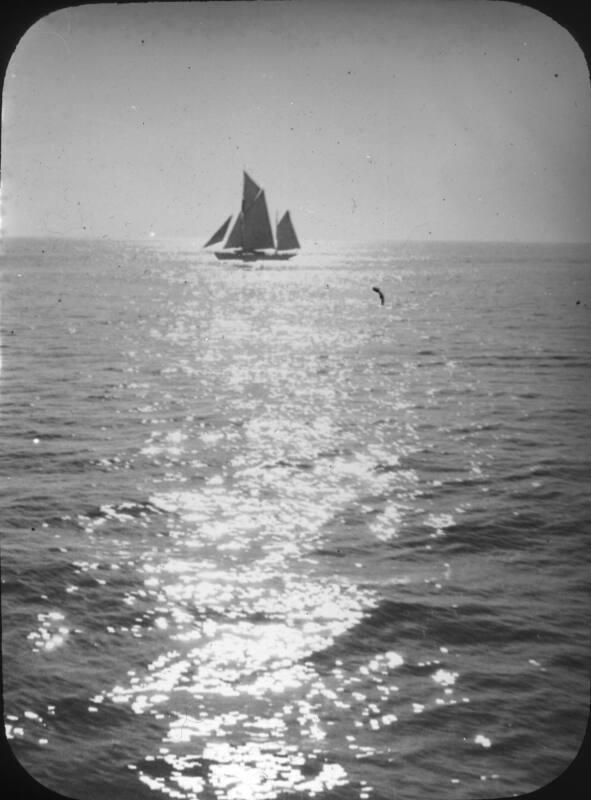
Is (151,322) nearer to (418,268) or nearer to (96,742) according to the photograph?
(96,742)

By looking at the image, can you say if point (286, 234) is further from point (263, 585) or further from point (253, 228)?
point (263, 585)

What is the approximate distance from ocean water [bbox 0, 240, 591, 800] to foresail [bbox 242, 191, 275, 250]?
25894 mm

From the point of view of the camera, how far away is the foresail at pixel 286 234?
50.1m

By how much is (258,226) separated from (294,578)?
3922 centimetres

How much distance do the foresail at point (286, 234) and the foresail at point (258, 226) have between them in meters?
2.14

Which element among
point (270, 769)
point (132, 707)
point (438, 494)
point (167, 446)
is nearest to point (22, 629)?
point (132, 707)

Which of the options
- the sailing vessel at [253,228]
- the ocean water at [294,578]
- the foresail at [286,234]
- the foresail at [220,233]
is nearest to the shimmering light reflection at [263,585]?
the ocean water at [294,578]

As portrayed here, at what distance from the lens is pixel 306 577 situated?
9.37 m

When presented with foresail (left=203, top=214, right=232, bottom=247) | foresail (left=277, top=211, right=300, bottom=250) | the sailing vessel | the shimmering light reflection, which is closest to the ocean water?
the shimmering light reflection

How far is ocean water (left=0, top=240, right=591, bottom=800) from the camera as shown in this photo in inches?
239

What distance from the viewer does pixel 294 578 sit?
30.9 ft

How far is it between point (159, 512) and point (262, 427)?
5.06 metres

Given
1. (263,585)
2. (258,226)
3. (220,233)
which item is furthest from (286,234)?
(263,585)

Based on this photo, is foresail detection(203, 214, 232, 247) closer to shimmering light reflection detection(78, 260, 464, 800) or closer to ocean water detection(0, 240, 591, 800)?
ocean water detection(0, 240, 591, 800)
